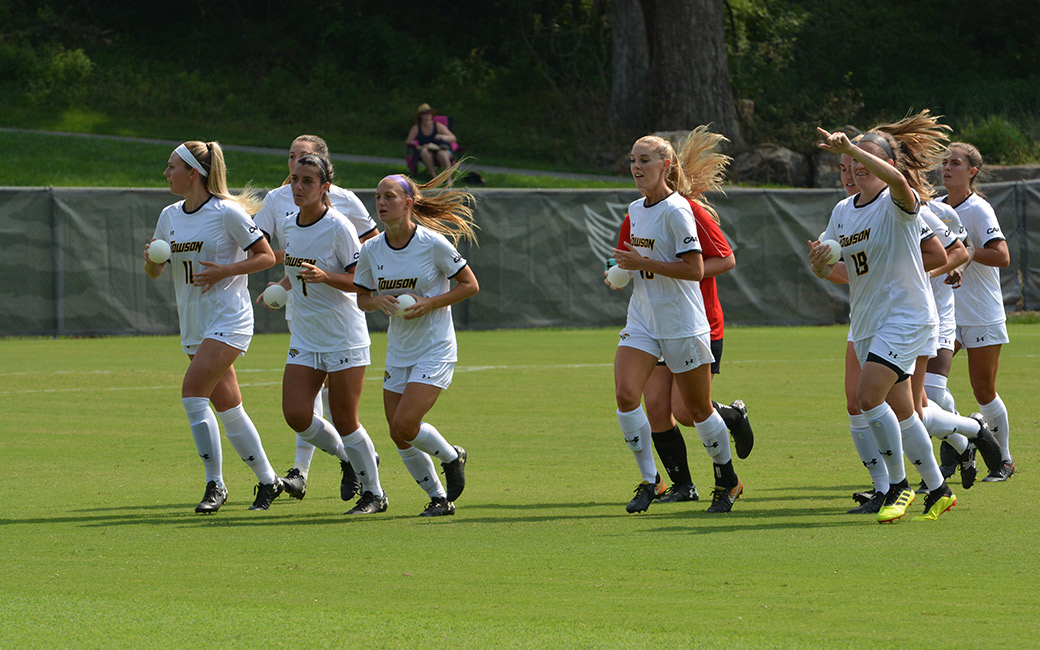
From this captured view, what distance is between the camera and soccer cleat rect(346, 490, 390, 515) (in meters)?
8.00

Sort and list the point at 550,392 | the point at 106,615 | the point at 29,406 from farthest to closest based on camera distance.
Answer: the point at 550,392
the point at 29,406
the point at 106,615

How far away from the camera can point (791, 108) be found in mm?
40812

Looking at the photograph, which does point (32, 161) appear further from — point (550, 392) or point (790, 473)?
point (790, 473)

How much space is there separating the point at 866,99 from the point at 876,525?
3850 centimetres

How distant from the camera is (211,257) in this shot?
8141 millimetres

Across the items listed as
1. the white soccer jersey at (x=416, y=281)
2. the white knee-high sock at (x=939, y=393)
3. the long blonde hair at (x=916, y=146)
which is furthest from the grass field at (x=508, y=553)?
the long blonde hair at (x=916, y=146)

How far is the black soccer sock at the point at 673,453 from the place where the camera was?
27.4 ft

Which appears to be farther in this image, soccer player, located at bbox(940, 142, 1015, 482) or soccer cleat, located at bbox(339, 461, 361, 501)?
soccer player, located at bbox(940, 142, 1015, 482)

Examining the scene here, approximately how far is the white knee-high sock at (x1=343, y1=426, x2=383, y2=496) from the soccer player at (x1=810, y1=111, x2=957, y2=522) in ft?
9.17

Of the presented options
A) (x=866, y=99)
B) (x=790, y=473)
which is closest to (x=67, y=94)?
(x=866, y=99)

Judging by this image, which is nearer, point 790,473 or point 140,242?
point 790,473

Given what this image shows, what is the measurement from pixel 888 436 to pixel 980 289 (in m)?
2.52

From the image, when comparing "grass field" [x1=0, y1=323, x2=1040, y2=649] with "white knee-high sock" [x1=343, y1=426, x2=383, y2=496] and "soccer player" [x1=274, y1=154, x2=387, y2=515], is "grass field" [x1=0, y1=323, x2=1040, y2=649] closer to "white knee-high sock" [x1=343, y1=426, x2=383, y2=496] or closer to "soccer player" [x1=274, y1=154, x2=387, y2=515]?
"white knee-high sock" [x1=343, y1=426, x2=383, y2=496]

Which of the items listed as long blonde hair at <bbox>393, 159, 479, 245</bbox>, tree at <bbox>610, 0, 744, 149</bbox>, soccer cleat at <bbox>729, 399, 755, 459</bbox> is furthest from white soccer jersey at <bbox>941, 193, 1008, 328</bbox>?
tree at <bbox>610, 0, 744, 149</bbox>
